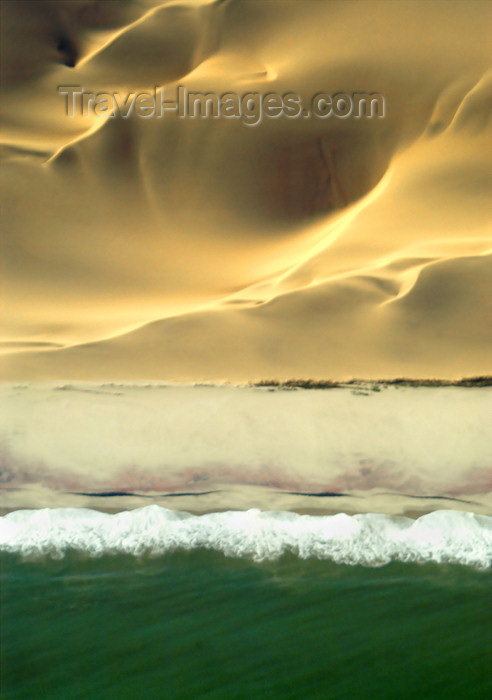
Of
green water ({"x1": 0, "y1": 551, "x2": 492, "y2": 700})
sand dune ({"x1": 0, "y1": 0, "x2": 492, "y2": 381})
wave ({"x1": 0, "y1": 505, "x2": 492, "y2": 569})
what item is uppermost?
sand dune ({"x1": 0, "y1": 0, "x2": 492, "y2": 381})

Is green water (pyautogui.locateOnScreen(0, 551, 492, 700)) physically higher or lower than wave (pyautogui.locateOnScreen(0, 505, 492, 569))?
lower

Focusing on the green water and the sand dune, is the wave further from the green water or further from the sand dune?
the sand dune

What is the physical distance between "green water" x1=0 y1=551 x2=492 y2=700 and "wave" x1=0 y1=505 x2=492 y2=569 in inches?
2.4

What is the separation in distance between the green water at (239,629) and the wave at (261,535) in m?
0.06

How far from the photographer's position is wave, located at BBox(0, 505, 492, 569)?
2.74 m

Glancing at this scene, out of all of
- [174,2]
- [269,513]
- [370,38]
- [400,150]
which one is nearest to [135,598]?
[269,513]

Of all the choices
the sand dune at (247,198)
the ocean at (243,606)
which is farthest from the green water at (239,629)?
the sand dune at (247,198)

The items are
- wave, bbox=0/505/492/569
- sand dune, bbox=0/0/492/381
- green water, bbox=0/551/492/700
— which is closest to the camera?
green water, bbox=0/551/492/700

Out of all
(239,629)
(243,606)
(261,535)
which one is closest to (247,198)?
(261,535)

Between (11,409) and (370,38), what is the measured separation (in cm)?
473

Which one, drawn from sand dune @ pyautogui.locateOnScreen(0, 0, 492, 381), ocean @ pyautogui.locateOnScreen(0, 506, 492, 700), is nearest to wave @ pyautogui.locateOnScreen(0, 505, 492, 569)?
ocean @ pyautogui.locateOnScreen(0, 506, 492, 700)

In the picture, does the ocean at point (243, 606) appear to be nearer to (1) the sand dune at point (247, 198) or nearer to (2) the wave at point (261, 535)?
(2) the wave at point (261, 535)

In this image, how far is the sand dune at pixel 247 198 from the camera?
425cm

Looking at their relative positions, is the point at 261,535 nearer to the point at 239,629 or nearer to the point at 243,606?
the point at 243,606
